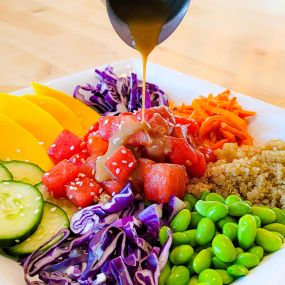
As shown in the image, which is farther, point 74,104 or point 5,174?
point 74,104

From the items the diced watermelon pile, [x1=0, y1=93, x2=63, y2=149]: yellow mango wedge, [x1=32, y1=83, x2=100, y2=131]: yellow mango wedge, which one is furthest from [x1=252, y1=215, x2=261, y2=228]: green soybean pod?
[x1=32, y1=83, x2=100, y2=131]: yellow mango wedge

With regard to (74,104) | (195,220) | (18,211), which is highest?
(195,220)

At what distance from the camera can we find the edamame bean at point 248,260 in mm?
1826

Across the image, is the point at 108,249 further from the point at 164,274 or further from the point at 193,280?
the point at 193,280

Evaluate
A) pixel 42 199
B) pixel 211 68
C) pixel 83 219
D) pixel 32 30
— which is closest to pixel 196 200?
pixel 83 219

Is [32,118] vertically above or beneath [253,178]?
beneath

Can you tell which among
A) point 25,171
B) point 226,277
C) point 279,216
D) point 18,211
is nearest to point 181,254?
point 226,277

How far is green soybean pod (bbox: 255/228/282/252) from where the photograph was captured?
191cm

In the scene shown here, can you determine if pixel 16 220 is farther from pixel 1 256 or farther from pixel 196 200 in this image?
pixel 196 200

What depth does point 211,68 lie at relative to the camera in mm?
3625

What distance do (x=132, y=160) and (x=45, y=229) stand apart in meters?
0.47

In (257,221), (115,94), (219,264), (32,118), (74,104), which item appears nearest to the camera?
(219,264)

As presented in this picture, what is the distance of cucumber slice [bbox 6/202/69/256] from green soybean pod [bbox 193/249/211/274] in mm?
580

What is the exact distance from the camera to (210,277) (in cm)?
176
